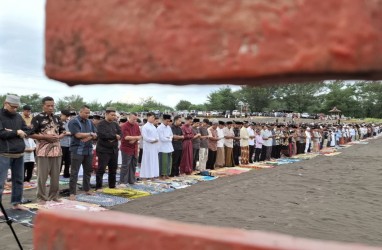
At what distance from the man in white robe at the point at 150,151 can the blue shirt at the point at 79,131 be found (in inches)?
86.6

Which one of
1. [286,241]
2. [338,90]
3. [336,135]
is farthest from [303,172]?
[338,90]

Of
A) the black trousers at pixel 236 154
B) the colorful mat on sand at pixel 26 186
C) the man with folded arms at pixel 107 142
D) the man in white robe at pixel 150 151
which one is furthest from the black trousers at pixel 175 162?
the black trousers at pixel 236 154

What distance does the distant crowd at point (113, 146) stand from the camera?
231 inches

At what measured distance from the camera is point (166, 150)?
9.65 metres

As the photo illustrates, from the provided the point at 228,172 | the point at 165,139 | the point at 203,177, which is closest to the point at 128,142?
the point at 165,139

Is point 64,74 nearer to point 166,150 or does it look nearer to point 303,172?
point 166,150

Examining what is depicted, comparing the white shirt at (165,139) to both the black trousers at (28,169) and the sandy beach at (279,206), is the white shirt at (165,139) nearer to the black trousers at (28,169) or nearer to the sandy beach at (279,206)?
the sandy beach at (279,206)

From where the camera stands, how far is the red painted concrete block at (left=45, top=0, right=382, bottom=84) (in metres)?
0.71

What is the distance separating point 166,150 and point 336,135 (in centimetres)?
2016

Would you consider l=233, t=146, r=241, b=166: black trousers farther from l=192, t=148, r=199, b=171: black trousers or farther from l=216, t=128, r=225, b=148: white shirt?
l=192, t=148, r=199, b=171: black trousers

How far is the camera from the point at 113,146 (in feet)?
25.2

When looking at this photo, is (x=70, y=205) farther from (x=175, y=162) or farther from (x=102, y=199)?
(x=175, y=162)

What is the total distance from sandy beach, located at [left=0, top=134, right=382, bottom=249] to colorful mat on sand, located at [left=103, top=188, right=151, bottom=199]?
0.27 m

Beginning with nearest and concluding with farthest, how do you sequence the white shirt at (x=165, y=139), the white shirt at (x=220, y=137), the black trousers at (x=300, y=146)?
the white shirt at (x=165, y=139)
the white shirt at (x=220, y=137)
the black trousers at (x=300, y=146)
